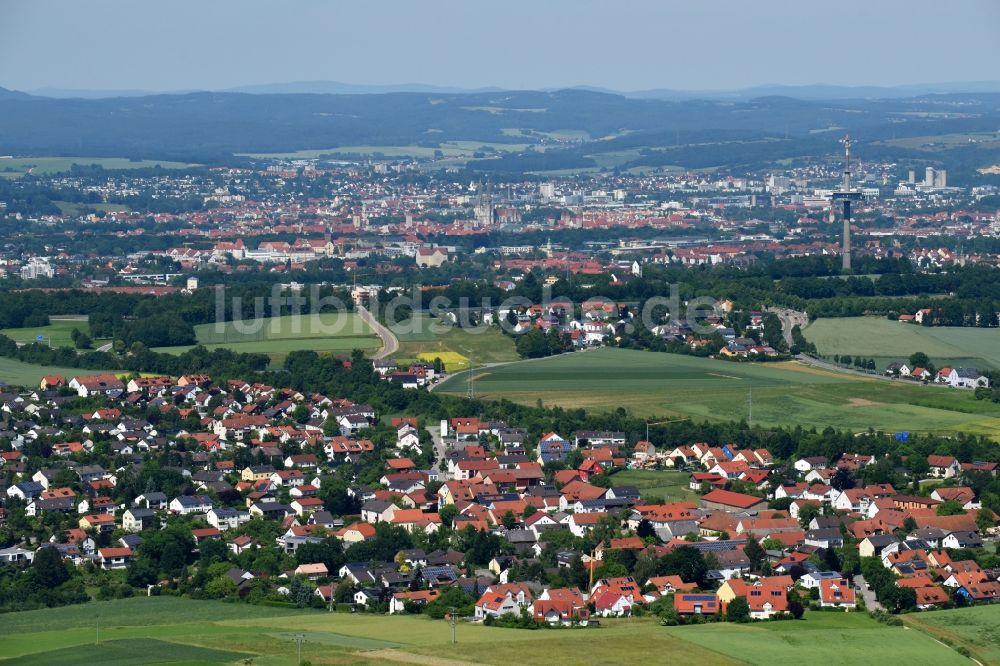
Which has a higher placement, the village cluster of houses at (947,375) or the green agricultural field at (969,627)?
the green agricultural field at (969,627)

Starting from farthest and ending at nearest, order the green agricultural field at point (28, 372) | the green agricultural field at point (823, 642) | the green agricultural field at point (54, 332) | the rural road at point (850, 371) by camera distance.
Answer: the green agricultural field at point (54, 332) → the green agricultural field at point (28, 372) → the rural road at point (850, 371) → the green agricultural field at point (823, 642)

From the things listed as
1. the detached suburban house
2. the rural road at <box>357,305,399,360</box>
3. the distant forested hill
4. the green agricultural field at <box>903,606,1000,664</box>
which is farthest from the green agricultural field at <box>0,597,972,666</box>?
the distant forested hill

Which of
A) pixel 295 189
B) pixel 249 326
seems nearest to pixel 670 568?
pixel 249 326

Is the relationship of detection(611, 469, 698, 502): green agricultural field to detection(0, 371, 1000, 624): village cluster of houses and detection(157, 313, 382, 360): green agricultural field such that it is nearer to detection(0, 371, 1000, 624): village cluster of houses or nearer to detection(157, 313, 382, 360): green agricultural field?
detection(0, 371, 1000, 624): village cluster of houses

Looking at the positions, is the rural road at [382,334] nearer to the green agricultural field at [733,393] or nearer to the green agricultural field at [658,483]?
the green agricultural field at [733,393]

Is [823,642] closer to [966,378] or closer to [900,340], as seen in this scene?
[966,378]

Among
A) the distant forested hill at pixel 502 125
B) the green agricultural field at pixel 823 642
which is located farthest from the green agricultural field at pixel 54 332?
the distant forested hill at pixel 502 125
